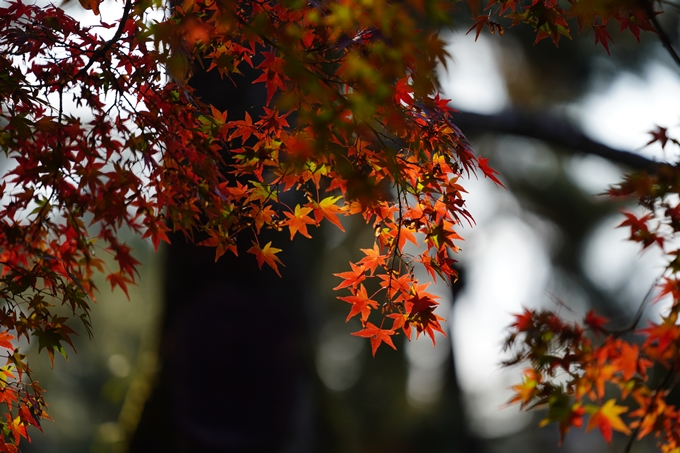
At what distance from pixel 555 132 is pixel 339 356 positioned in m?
7.74

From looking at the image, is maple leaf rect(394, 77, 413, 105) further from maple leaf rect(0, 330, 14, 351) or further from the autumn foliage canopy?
maple leaf rect(0, 330, 14, 351)

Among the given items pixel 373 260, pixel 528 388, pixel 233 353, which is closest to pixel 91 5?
pixel 373 260

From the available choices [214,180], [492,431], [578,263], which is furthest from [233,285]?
[492,431]

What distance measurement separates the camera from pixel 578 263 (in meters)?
8.57

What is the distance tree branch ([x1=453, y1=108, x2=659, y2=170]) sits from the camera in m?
4.88

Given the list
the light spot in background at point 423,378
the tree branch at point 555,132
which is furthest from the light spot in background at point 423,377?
the tree branch at point 555,132

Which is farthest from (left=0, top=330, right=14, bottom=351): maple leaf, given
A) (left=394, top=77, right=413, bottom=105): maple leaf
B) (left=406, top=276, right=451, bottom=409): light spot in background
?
(left=406, top=276, right=451, bottom=409): light spot in background

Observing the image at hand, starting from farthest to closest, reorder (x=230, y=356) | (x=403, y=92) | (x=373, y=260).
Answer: (x=230, y=356) < (x=373, y=260) < (x=403, y=92)

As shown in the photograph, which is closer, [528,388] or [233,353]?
[528,388]

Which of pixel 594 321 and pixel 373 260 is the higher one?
pixel 373 260

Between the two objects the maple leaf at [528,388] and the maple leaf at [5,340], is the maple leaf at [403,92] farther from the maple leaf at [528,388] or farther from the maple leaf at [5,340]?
the maple leaf at [5,340]

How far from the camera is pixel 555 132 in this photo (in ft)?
16.3

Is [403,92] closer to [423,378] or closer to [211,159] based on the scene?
Answer: [211,159]

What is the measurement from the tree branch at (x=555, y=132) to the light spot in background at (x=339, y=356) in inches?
255
